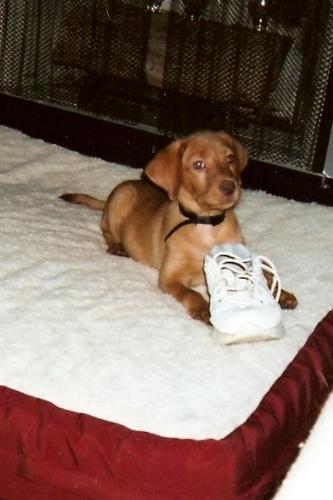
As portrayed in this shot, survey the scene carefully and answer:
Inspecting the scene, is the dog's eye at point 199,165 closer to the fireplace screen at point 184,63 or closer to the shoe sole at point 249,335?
the shoe sole at point 249,335

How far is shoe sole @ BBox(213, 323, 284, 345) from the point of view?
1.93 m

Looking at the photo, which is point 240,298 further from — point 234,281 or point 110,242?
point 110,242

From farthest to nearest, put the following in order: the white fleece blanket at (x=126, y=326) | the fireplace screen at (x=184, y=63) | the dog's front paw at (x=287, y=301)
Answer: the fireplace screen at (x=184, y=63), the dog's front paw at (x=287, y=301), the white fleece blanket at (x=126, y=326)

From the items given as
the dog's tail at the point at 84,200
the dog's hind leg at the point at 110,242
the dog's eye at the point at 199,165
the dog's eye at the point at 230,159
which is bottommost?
the dog's hind leg at the point at 110,242

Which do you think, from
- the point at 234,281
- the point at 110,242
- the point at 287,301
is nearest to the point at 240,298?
the point at 234,281

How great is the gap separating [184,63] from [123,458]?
2.60 meters

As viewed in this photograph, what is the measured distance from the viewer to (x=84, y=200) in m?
3.05

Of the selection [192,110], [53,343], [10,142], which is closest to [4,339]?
[53,343]

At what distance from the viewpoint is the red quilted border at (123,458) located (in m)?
1.50

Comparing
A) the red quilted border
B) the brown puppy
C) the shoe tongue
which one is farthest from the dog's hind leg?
the red quilted border

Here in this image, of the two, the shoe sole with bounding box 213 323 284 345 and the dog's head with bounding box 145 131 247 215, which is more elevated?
the dog's head with bounding box 145 131 247 215

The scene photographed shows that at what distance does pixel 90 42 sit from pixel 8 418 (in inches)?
107

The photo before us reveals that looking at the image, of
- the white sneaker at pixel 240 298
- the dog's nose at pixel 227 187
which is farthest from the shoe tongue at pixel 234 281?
the dog's nose at pixel 227 187

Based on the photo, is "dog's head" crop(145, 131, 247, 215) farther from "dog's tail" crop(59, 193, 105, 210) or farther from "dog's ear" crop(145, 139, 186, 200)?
"dog's tail" crop(59, 193, 105, 210)
